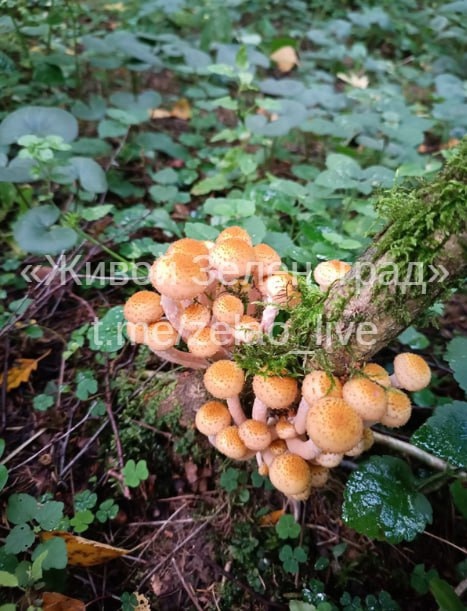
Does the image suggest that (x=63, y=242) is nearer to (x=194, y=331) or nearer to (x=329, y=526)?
(x=194, y=331)

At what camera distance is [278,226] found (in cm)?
268

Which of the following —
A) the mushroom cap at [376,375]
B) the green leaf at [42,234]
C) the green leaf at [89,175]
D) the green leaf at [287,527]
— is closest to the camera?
the mushroom cap at [376,375]

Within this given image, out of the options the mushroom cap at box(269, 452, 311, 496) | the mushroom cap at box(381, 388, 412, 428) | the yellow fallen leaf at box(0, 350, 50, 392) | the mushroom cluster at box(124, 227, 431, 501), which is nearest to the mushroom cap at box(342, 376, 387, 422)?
the mushroom cluster at box(124, 227, 431, 501)

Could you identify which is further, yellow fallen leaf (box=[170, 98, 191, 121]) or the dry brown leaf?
yellow fallen leaf (box=[170, 98, 191, 121])

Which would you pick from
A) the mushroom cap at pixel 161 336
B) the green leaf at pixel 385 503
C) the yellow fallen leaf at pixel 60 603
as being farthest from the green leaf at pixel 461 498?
the yellow fallen leaf at pixel 60 603

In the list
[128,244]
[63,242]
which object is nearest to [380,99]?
[128,244]

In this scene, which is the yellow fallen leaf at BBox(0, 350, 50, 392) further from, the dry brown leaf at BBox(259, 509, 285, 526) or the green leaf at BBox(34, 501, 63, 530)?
the dry brown leaf at BBox(259, 509, 285, 526)

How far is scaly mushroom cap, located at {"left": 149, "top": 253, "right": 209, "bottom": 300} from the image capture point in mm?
1455

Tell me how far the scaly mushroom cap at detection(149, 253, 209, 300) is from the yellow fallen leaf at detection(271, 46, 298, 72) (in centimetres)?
466

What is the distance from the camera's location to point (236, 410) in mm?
1735

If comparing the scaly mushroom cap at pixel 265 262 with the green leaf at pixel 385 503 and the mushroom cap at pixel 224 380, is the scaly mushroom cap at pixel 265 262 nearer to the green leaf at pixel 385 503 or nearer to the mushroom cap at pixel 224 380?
the mushroom cap at pixel 224 380

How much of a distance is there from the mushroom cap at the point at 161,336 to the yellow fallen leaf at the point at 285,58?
467 centimetres

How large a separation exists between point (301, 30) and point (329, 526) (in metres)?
6.35

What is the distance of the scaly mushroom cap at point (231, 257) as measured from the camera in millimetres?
1484
